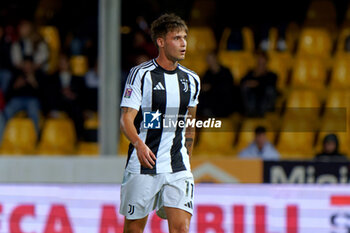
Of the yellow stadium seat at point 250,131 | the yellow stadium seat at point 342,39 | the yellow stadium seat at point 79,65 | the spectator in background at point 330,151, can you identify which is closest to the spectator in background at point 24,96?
the yellow stadium seat at point 79,65

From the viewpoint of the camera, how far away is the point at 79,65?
891cm

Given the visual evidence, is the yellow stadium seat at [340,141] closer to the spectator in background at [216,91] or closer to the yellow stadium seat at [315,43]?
the spectator in background at [216,91]

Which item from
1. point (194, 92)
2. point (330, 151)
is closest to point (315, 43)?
point (330, 151)

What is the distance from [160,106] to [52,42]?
5.96 meters

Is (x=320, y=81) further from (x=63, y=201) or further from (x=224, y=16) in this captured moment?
(x=63, y=201)

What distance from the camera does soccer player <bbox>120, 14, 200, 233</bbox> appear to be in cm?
→ 366

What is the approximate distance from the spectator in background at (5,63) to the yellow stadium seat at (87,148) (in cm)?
123

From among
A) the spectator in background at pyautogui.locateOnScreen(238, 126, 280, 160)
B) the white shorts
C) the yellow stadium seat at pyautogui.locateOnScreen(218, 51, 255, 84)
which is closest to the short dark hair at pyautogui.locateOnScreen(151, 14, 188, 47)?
the white shorts

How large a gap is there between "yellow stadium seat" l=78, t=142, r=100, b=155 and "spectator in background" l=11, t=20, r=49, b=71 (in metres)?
1.14

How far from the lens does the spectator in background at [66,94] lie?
27.1 ft

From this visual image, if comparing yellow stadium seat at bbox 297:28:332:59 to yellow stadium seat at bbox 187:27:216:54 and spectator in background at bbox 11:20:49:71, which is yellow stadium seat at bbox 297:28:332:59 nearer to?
yellow stadium seat at bbox 187:27:216:54

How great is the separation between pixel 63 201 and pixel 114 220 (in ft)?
1.62

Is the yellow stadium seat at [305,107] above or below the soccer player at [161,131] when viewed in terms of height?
above

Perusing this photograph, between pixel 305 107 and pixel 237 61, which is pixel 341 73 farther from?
pixel 237 61
